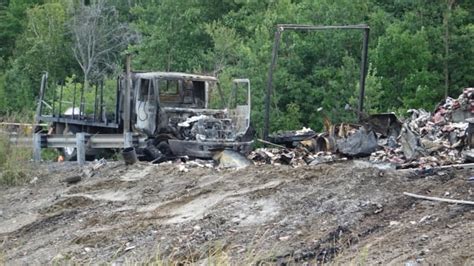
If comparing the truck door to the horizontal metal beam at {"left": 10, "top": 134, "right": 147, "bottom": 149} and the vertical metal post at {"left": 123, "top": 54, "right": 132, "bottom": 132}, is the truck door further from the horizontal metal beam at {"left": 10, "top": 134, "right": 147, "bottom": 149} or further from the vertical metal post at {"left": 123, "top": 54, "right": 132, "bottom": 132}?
the horizontal metal beam at {"left": 10, "top": 134, "right": 147, "bottom": 149}

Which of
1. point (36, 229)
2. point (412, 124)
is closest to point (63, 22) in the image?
point (412, 124)

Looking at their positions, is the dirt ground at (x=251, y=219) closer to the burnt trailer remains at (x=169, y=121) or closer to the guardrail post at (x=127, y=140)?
the guardrail post at (x=127, y=140)

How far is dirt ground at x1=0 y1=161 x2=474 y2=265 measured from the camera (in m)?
9.62

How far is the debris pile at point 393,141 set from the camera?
15303 mm

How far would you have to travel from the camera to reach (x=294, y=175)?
13.8 m

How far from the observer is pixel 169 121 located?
2000cm

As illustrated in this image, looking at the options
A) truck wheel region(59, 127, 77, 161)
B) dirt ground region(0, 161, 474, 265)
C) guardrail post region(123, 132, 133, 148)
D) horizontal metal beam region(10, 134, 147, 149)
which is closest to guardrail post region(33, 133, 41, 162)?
horizontal metal beam region(10, 134, 147, 149)

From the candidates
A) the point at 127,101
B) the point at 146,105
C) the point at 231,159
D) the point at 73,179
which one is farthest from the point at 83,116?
the point at 231,159

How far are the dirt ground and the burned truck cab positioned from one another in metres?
3.14

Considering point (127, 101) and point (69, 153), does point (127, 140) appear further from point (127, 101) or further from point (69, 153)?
point (69, 153)

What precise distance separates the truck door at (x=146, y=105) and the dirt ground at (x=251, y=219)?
13.9 feet

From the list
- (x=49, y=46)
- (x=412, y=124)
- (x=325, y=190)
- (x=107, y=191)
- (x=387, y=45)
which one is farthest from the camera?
(x=49, y=46)

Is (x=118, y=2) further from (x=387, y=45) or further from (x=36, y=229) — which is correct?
(x=36, y=229)

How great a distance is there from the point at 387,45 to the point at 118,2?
107ft
